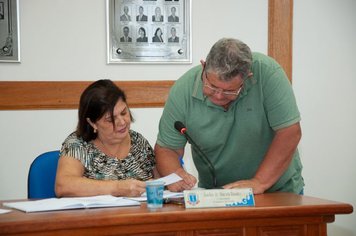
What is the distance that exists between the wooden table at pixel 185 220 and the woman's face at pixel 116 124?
0.61 metres

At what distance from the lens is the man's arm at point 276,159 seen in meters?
2.29

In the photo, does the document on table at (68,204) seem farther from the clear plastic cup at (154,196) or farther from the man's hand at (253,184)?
the man's hand at (253,184)

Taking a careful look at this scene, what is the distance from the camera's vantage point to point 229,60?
2098mm

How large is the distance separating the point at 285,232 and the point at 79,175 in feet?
3.07

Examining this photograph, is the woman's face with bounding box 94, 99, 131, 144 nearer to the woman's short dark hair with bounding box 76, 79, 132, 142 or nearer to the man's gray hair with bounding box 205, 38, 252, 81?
the woman's short dark hair with bounding box 76, 79, 132, 142

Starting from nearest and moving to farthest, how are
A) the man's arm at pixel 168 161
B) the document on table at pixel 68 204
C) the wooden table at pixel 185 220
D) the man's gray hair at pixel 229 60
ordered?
1. the wooden table at pixel 185 220
2. the document on table at pixel 68 204
3. the man's gray hair at pixel 229 60
4. the man's arm at pixel 168 161

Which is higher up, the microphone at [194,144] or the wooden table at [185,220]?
the microphone at [194,144]

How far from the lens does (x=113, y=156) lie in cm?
253

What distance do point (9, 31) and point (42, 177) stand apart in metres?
1.32

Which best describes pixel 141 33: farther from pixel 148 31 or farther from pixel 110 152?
pixel 110 152

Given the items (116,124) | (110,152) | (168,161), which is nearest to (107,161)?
(110,152)

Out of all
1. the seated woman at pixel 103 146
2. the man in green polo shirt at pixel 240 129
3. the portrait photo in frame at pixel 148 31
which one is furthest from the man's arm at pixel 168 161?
the portrait photo in frame at pixel 148 31

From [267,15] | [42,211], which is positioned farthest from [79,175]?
[267,15]

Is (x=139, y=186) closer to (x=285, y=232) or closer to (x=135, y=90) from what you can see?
(x=285, y=232)
